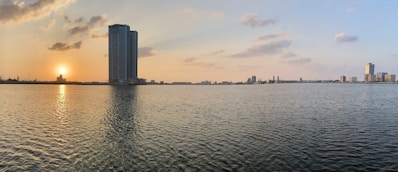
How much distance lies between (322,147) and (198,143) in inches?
731

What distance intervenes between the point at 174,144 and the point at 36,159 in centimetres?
1835

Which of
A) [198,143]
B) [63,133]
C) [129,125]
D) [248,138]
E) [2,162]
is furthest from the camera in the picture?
[129,125]

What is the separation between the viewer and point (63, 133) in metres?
48.8

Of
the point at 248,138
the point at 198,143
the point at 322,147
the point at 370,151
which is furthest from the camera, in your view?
the point at 248,138

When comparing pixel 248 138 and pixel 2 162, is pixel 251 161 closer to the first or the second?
pixel 248 138

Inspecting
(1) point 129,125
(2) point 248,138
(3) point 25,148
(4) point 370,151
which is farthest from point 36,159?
(4) point 370,151

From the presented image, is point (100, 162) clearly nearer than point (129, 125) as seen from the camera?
Yes

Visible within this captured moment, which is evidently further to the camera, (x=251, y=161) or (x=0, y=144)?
(x=0, y=144)

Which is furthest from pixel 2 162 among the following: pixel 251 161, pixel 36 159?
pixel 251 161

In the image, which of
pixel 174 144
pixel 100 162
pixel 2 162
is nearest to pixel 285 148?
pixel 174 144

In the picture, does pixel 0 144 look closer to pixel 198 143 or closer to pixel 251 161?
pixel 198 143

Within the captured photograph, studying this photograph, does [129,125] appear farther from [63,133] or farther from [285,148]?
[285,148]

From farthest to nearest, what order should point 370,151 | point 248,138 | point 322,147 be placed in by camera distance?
point 248,138 → point 322,147 → point 370,151

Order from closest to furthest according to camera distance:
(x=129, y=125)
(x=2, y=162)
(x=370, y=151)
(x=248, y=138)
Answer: (x=2, y=162) < (x=370, y=151) < (x=248, y=138) < (x=129, y=125)
